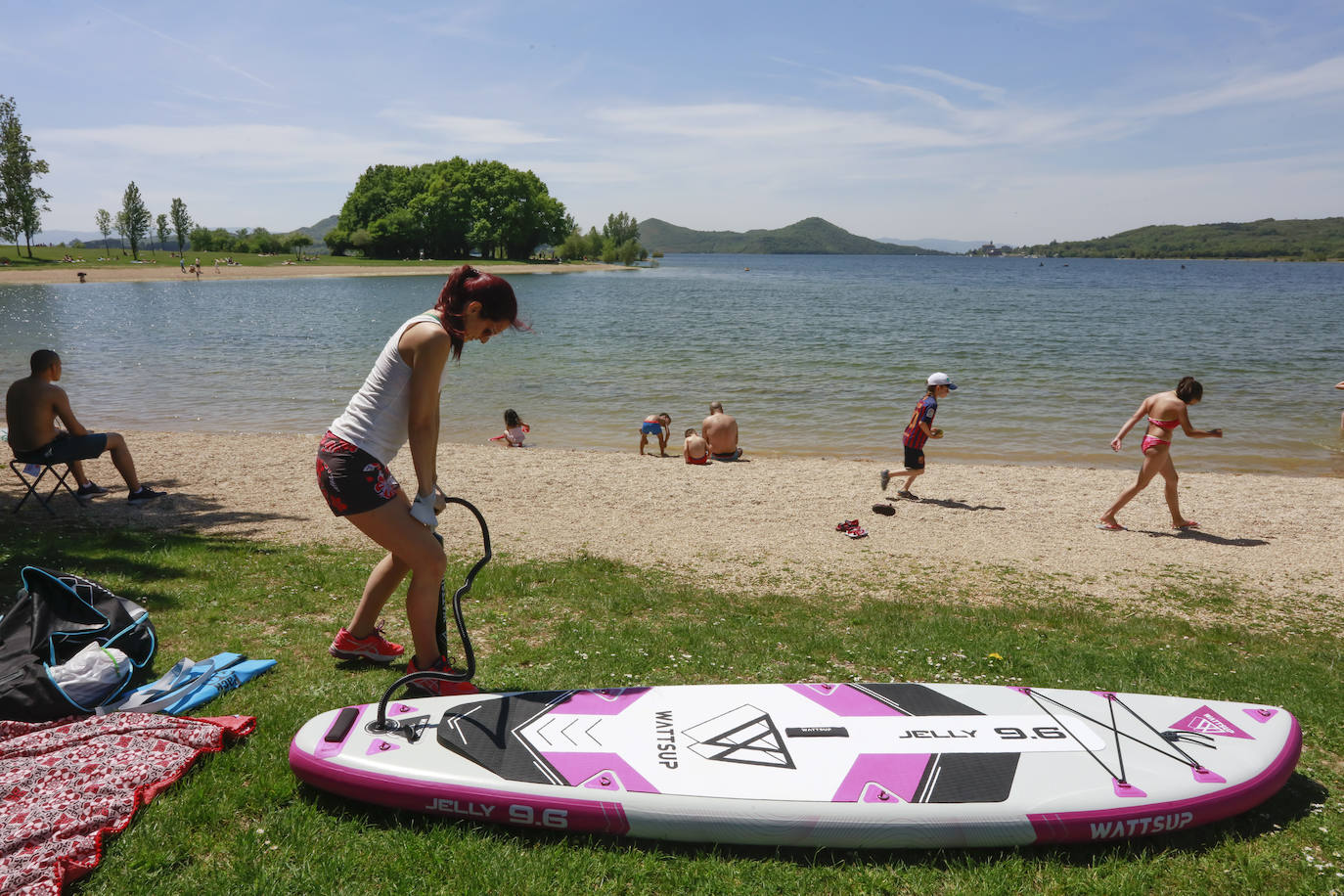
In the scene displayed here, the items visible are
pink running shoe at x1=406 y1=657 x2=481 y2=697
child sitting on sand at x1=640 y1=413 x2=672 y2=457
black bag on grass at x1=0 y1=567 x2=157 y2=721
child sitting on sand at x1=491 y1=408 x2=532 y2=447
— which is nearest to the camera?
black bag on grass at x1=0 y1=567 x2=157 y2=721

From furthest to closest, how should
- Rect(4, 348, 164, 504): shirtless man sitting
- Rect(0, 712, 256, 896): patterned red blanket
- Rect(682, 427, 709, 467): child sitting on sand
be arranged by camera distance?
Rect(682, 427, 709, 467): child sitting on sand → Rect(4, 348, 164, 504): shirtless man sitting → Rect(0, 712, 256, 896): patterned red blanket

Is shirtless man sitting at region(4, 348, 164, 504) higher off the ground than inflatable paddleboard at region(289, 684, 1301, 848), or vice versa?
shirtless man sitting at region(4, 348, 164, 504)

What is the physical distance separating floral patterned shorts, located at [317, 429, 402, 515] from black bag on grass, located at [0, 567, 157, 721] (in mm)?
1758

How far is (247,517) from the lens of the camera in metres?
9.40

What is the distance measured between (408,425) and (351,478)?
389mm

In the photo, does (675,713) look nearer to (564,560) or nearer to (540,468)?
(564,560)

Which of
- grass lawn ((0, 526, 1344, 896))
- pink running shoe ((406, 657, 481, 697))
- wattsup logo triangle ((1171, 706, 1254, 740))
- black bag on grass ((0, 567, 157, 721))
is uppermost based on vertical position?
black bag on grass ((0, 567, 157, 721))

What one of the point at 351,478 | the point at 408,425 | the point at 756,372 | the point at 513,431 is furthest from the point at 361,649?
the point at 756,372

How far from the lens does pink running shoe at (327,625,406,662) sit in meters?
5.12

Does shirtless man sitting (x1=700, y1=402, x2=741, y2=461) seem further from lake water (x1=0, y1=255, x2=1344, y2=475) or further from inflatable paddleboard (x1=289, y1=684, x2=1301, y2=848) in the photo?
inflatable paddleboard (x1=289, y1=684, x2=1301, y2=848)

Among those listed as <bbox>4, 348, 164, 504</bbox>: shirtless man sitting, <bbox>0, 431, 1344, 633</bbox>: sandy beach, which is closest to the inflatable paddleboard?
<bbox>0, 431, 1344, 633</bbox>: sandy beach

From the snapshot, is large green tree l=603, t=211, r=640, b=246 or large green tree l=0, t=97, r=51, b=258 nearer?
large green tree l=0, t=97, r=51, b=258

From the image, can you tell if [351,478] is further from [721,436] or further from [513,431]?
[513,431]

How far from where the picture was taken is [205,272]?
75.6 m
